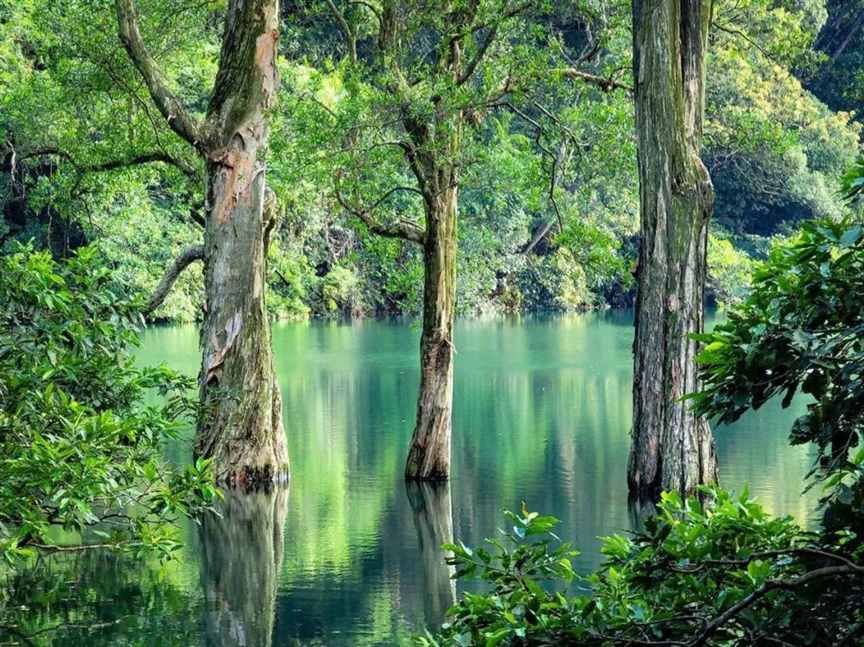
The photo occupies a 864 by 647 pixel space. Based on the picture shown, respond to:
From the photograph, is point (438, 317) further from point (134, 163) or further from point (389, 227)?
point (134, 163)

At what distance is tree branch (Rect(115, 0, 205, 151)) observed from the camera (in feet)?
49.0

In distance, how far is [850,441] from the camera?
337 cm

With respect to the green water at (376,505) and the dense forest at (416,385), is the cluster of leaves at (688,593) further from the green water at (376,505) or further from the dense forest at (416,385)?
the green water at (376,505)

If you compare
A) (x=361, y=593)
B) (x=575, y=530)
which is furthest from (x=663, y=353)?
(x=361, y=593)

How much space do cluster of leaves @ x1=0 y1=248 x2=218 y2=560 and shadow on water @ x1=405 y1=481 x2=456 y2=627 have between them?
321 cm

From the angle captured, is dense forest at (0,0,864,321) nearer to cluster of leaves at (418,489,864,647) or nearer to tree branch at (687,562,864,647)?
cluster of leaves at (418,489,864,647)

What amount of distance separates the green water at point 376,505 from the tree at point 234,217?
723mm

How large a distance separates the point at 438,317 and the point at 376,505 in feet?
7.12

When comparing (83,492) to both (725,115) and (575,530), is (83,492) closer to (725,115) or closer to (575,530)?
(575,530)

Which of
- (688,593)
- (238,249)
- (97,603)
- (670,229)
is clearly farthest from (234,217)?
(688,593)

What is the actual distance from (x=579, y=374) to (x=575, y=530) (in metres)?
16.6

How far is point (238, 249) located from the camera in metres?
15.2

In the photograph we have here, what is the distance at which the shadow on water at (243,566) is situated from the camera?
9688 mm

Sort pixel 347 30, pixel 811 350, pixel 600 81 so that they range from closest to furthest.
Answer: pixel 811 350 → pixel 600 81 → pixel 347 30
